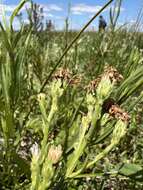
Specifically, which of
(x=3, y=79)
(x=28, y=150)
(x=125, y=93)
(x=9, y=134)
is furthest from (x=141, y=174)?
(x=28, y=150)

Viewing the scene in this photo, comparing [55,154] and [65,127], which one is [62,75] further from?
[55,154]

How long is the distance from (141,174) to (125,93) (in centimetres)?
29

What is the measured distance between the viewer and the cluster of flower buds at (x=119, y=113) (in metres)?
1.16

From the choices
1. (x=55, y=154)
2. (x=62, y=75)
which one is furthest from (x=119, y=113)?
(x=55, y=154)

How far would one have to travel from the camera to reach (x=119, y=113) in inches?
47.5

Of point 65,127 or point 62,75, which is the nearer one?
point 62,75

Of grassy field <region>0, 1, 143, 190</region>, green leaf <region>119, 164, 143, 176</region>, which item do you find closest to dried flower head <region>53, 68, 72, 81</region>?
grassy field <region>0, 1, 143, 190</region>

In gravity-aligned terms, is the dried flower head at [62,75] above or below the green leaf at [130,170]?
above

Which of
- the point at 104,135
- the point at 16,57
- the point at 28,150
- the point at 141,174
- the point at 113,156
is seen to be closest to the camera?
the point at 141,174

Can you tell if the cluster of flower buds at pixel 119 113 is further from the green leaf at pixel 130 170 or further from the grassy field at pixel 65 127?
the green leaf at pixel 130 170

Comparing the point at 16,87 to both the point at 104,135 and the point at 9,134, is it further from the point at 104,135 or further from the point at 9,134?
the point at 104,135

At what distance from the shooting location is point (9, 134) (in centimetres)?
140

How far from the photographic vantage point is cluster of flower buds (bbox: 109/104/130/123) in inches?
45.5

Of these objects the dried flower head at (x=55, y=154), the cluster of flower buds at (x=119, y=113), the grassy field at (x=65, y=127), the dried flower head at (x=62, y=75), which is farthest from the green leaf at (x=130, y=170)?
the dried flower head at (x=55, y=154)
